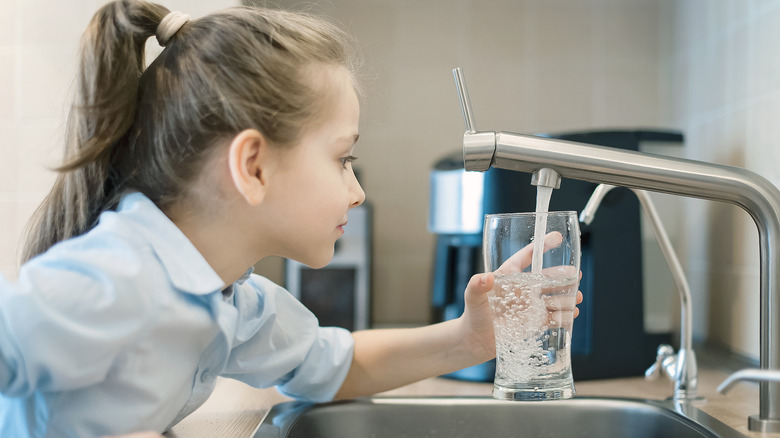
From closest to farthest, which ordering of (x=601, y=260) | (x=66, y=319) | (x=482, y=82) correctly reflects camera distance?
(x=66, y=319) < (x=601, y=260) < (x=482, y=82)

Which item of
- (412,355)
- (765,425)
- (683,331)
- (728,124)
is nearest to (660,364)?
(683,331)

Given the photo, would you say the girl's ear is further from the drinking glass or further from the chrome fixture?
the chrome fixture

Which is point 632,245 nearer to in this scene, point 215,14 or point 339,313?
point 339,313

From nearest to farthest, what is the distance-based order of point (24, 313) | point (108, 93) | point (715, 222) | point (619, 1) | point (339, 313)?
point (24, 313) < point (108, 93) < point (715, 222) < point (339, 313) < point (619, 1)

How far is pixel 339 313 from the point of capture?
1338 millimetres

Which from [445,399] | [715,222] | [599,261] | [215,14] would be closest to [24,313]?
[215,14]

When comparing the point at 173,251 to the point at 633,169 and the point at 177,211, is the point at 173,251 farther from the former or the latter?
the point at 633,169

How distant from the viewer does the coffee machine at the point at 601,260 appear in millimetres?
1077

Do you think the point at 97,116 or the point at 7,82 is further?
the point at 7,82

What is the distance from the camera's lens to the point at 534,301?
667 millimetres

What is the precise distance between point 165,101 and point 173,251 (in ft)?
0.51

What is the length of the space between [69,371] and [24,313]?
2.3 inches

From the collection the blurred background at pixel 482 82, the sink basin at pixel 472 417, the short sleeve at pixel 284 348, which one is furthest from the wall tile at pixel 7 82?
the sink basin at pixel 472 417

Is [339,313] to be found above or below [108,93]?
below
